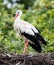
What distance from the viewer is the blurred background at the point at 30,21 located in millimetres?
21312

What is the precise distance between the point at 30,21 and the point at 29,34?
Answer: 17.6ft

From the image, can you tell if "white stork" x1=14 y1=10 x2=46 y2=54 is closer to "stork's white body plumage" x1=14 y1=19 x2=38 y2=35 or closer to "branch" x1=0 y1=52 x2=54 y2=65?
"stork's white body plumage" x1=14 y1=19 x2=38 y2=35

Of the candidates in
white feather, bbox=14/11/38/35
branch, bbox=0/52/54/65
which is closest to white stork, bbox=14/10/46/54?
white feather, bbox=14/11/38/35

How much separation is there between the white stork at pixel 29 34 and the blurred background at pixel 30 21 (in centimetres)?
33

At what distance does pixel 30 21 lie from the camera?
2628 centimetres

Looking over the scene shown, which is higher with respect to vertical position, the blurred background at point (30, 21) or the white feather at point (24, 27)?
the white feather at point (24, 27)

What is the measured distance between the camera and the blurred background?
21312 mm

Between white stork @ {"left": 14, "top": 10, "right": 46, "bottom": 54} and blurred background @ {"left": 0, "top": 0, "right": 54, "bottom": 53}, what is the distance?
33 cm

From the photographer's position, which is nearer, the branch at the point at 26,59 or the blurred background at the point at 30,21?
the branch at the point at 26,59

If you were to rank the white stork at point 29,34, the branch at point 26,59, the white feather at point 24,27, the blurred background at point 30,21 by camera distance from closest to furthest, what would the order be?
the branch at point 26,59 < the white stork at point 29,34 < the white feather at point 24,27 < the blurred background at point 30,21

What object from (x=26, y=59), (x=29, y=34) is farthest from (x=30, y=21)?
(x=26, y=59)

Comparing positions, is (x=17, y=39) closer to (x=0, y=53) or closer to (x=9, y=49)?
(x=9, y=49)

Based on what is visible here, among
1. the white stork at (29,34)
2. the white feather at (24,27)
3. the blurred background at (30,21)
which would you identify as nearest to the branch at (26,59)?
the blurred background at (30,21)

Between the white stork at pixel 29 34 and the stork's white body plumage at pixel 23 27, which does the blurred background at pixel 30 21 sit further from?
the stork's white body plumage at pixel 23 27
